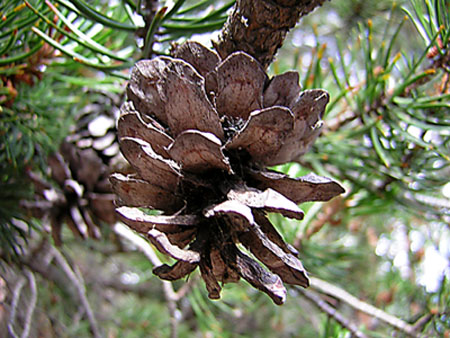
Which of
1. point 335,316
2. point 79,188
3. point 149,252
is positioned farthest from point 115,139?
point 335,316

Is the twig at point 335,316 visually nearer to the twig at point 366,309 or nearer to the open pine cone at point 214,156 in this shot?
the twig at point 366,309

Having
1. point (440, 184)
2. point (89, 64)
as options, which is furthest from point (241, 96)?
point (440, 184)

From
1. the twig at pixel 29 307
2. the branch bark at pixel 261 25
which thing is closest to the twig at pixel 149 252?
the twig at pixel 29 307

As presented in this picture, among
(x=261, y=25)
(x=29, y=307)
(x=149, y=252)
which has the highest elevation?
(x=261, y=25)

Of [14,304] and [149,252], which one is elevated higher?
[149,252]

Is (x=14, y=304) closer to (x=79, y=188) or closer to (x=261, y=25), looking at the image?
(x=79, y=188)

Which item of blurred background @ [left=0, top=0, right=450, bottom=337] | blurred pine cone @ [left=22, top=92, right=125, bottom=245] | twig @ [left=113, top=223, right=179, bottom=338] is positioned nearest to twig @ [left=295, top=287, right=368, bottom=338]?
blurred background @ [left=0, top=0, right=450, bottom=337]

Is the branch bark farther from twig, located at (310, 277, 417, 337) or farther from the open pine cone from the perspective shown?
twig, located at (310, 277, 417, 337)
